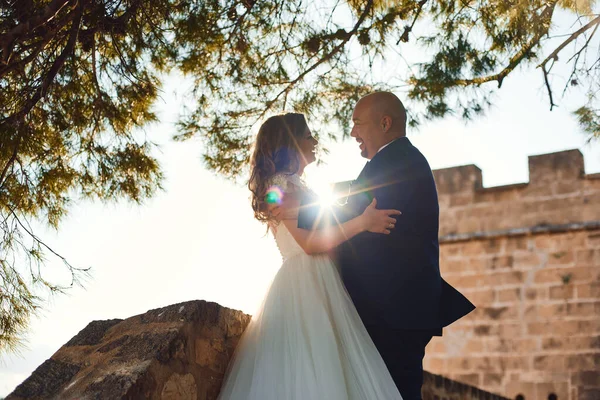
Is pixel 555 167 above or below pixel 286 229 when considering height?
above

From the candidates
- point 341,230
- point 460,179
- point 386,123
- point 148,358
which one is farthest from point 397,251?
point 460,179

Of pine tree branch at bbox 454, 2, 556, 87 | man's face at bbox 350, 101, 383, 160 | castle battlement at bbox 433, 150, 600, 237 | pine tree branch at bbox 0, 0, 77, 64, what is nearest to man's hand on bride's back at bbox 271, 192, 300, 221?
man's face at bbox 350, 101, 383, 160

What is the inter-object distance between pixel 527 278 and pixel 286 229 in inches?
292

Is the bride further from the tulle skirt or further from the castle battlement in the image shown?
the castle battlement

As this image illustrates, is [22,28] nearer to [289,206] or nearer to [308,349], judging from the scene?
[289,206]

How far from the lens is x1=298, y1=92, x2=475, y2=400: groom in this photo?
8.96ft

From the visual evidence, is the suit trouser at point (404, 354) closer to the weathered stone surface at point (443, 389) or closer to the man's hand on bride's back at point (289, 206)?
the man's hand on bride's back at point (289, 206)

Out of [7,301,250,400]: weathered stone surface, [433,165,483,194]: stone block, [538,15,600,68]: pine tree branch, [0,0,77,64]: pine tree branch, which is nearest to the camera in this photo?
[7,301,250,400]: weathered stone surface

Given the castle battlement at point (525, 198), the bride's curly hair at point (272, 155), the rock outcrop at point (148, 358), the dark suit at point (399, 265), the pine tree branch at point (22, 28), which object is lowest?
the rock outcrop at point (148, 358)

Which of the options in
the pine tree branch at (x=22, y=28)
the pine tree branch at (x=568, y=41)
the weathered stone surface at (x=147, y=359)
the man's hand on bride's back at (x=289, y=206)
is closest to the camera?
the weathered stone surface at (x=147, y=359)

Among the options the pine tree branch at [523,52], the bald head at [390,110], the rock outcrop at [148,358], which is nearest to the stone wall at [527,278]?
the pine tree branch at [523,52]

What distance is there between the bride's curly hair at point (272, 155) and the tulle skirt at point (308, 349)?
285mm

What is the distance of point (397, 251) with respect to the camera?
279cm

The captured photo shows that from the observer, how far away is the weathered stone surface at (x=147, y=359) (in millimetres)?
2369
